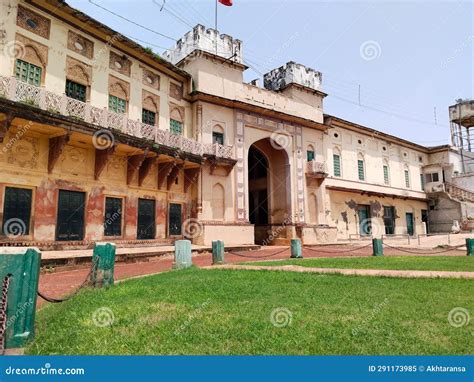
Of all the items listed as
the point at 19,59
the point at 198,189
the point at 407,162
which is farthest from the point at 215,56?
the point at 407,162

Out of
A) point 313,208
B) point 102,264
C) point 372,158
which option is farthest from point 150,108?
point 372,158

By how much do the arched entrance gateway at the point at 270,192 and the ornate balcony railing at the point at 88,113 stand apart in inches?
265

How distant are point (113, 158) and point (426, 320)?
13.2 metres

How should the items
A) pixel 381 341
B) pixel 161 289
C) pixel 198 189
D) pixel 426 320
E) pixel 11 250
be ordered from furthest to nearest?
1. pixel 198 189
2. pixel 161 289
3. pixel 426 320
4. pixel 11 250
5. pixel 381 341

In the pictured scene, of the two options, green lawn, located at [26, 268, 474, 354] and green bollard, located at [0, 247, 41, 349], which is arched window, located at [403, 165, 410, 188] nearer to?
green lawn, located at [26, 268, 474, 354]

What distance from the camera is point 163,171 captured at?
16594mm

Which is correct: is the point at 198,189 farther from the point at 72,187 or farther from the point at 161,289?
the point at 161,289

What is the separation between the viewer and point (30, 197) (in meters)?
11.8

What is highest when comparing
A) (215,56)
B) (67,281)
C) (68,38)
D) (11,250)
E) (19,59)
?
(215,56)

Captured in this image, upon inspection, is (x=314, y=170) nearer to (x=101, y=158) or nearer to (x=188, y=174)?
(x=188, y=174)

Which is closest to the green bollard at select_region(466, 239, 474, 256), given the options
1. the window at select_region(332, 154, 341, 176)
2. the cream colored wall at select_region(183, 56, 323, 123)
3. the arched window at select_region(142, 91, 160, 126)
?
the cream colored wall at select_region(183, 56, 323, 123)

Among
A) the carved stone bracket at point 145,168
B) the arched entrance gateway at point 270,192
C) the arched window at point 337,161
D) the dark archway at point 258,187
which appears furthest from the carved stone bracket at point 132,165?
the arched window at point 337,161

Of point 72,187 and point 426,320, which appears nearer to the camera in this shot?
point 426,320

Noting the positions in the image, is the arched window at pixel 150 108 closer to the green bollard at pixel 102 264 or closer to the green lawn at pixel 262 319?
the green bollard at pixel 102 264
